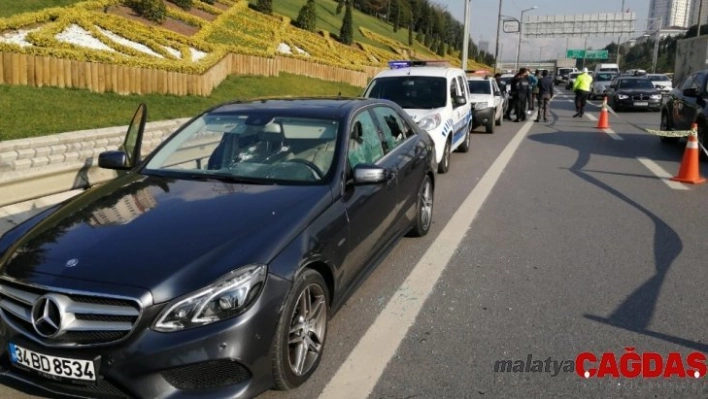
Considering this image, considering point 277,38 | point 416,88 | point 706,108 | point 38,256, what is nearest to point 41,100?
point 416,88

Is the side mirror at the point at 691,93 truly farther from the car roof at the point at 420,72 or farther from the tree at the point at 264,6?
the tree at the point at 264,6

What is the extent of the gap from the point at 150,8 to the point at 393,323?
68.3 ft

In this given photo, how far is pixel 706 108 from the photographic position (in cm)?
1068

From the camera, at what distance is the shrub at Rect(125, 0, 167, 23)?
71.1 feet

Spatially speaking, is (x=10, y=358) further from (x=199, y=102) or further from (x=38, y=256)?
(x=199, y=102)

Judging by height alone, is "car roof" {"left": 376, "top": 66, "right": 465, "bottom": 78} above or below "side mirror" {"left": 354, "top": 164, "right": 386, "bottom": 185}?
above

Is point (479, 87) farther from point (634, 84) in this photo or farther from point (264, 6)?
point (264, 6)

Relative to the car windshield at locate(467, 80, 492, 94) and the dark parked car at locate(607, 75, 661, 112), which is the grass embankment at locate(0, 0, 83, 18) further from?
the dark parked car at locate(607, 75, 661, 112)

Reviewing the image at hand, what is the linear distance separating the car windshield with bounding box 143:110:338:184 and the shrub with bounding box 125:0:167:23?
19.0 metres

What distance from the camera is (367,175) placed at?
12.6ft

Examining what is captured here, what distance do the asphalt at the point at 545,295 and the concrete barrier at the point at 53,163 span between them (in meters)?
3.13

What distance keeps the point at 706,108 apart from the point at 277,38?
2347cm

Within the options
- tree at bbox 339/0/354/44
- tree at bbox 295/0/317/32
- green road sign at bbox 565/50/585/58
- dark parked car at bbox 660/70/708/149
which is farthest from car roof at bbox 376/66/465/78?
green road sign at bbox 565/50/585/58

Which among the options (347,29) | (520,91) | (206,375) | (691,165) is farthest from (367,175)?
(347,29)
